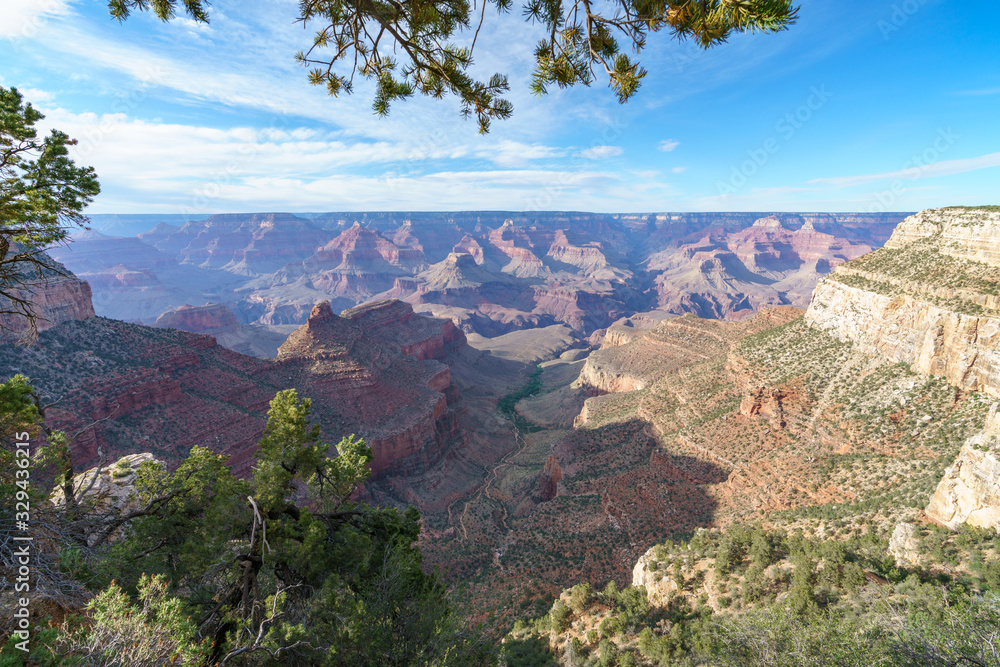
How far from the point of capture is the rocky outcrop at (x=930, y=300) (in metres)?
25.3

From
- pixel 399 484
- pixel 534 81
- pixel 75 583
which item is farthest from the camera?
pixel 399 484

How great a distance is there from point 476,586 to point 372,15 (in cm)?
3630

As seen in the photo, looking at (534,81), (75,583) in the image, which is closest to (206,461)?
(75,583)

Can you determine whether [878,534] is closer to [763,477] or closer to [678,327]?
[763,477]

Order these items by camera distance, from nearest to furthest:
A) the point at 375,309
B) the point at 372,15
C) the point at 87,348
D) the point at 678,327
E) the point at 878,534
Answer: the point at 372,15 → the point at 878,534 → the point at 87,348 → the point at 678,327 → the point at 375,309

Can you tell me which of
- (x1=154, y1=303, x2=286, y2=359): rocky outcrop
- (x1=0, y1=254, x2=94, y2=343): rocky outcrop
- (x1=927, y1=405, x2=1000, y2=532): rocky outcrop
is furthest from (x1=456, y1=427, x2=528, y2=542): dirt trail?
(x1=154, y1=303, x2=286, y2=359): rocky outcrop

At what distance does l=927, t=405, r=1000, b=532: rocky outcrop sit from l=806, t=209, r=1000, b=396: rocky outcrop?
8.40 meters

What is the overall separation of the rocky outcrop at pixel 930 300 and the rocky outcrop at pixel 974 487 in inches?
331

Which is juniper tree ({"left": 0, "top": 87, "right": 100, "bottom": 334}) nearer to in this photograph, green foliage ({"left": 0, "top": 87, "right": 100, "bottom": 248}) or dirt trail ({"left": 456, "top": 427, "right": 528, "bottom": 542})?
green foliage ({"left": 0, "top": 87, "right": 100, "bottom": 248})

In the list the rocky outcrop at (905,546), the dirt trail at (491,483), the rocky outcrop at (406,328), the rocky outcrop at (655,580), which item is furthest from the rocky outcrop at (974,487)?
the rocky outcrop at (406,328)

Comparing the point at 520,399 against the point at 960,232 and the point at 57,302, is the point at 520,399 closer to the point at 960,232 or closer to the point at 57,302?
the point at 960,232

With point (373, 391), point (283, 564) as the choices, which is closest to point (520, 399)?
point (373, 391)

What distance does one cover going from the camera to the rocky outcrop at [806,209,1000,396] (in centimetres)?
2527

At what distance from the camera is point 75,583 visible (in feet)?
22.6
